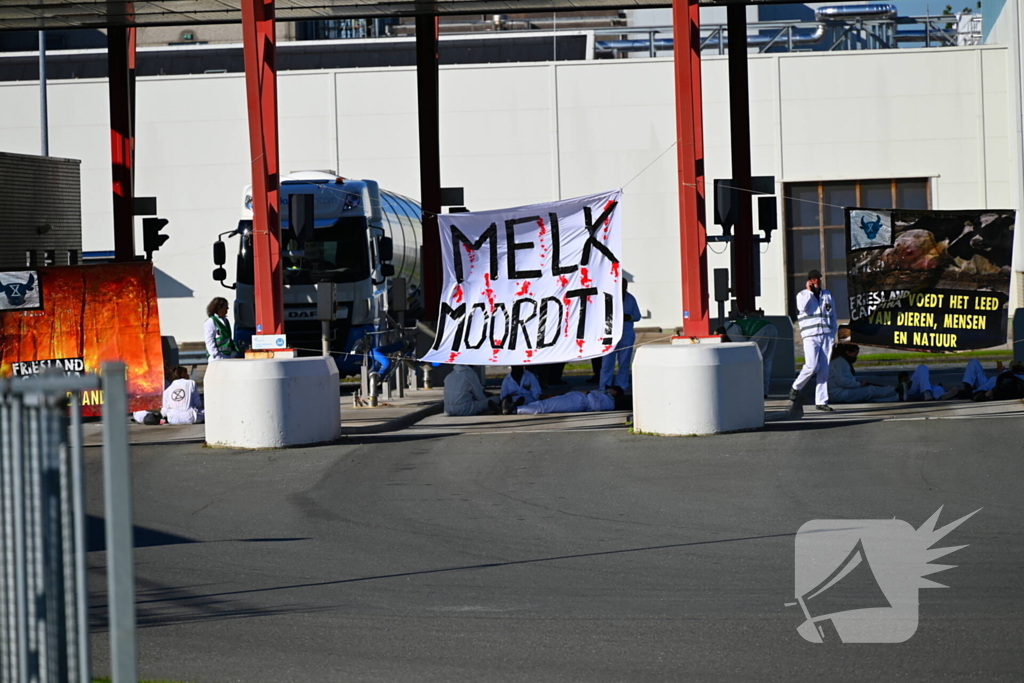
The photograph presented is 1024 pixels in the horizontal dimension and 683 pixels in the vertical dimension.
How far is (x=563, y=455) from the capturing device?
1333cm

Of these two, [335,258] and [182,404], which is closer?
[182,404]

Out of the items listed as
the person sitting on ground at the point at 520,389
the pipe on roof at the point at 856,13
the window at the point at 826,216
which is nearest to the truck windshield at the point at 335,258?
the person sitting on ground at the point at 520,389

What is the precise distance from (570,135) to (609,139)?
1.29m

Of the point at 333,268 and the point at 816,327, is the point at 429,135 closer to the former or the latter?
the point at 333,268

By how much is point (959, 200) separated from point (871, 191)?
9.10ft

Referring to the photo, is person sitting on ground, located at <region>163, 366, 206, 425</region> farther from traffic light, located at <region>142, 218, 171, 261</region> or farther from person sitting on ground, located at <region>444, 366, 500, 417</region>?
traffic light, located at <region>142, 218, 171, 261</region>

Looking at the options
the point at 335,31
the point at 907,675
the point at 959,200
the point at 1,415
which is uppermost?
the point at 335,31

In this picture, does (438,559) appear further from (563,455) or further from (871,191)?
(871,191)

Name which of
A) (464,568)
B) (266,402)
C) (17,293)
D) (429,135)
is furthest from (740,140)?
(464,568)

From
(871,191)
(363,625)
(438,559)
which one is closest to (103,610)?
(363,625)

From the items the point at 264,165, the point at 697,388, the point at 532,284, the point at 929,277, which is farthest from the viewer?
the point at 929,277

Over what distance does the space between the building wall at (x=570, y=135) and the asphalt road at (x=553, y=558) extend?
1093 inches

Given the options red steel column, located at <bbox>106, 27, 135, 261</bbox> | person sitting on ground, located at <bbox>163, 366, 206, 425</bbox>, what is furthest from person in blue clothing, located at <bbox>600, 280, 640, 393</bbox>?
red steel column, located at <bbox>106, 27, 135, 261</bbox>

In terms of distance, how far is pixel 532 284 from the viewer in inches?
627
